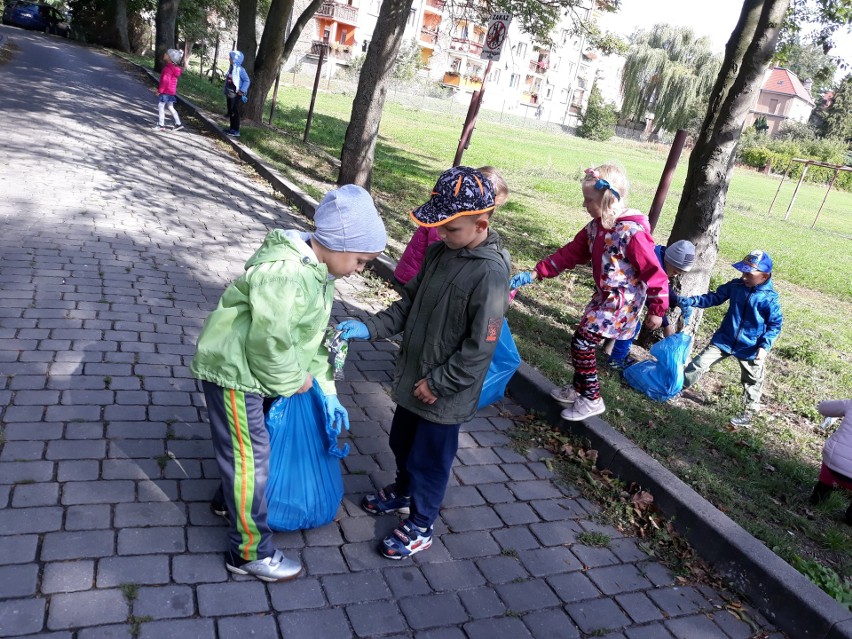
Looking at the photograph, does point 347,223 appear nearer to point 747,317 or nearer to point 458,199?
point 458,199

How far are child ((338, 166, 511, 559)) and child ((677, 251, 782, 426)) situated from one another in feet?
10.0

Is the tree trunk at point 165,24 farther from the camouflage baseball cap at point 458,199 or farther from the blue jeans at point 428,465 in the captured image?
the blue jeans at point 428,465

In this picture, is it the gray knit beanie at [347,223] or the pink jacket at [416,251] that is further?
the pink jacket at [416,251]

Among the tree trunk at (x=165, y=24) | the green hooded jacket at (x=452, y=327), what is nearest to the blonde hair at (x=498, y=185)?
Result: the green hooded jacket at (x=452, y=327)

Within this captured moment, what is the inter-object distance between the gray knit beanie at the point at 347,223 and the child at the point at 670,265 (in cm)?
316

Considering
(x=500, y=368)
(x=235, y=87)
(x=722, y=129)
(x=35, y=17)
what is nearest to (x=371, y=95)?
(x=722, y=129)

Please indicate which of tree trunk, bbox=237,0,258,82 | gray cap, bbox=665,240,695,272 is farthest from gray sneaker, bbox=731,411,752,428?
tree trunk, bbox=237,0,258,82

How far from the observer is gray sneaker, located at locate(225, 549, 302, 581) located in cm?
265

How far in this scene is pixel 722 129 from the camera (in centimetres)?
580

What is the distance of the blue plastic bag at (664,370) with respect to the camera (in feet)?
16.8

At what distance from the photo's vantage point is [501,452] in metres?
4.16

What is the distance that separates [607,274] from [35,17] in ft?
140

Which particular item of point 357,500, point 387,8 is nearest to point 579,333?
point 357,500

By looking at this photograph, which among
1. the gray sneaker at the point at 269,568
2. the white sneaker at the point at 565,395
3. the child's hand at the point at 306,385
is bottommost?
the gray sneaker at the point at 269,568
